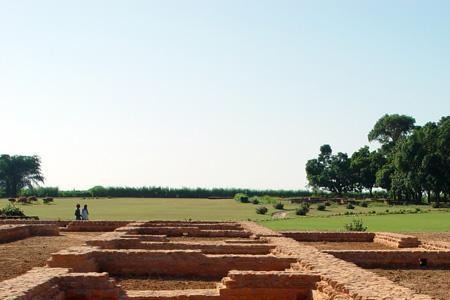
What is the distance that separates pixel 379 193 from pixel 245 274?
70.9m

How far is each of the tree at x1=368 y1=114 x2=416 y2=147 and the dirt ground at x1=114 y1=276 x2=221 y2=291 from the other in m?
66.7

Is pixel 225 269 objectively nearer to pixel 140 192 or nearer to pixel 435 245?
pixel 435 245

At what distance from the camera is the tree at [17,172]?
287ft

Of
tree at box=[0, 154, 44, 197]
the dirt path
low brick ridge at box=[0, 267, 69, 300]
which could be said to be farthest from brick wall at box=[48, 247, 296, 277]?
tree at box=[0, 154, 44, 197]

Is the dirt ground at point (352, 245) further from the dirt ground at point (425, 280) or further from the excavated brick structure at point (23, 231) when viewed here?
the excavated brick structure at point (23, 231)

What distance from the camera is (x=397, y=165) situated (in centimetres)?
5412

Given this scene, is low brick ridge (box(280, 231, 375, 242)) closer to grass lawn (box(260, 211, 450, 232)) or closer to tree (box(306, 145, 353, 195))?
grass lawn (box(260, 211, 450, 232))

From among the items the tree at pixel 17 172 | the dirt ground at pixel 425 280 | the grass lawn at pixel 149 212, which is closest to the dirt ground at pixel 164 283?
the dirt ground at pixel 425 280

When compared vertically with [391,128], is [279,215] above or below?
below

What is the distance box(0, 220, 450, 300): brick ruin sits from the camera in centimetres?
783

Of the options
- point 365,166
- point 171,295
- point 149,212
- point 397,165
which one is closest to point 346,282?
point 171,295

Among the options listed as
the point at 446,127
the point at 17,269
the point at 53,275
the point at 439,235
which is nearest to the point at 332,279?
the point at 53,275

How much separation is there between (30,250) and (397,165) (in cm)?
4485

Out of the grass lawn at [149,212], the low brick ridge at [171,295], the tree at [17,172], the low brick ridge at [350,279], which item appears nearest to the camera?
the low brick ridge at [350,279]
